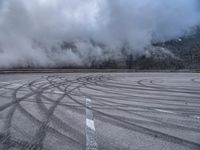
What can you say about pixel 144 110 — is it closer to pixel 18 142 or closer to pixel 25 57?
pixel 18 142

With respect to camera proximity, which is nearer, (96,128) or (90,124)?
(96,128)

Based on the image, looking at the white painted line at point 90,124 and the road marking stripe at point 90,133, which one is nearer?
the road marking stripe at point 90,133

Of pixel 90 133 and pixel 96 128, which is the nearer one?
pixel 90 133

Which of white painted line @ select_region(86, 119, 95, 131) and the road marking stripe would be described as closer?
the road marking stripe

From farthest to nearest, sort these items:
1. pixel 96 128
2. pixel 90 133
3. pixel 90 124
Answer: pixel 90 124 < pixel 96 128 < pixel 90 133

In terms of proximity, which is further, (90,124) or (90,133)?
(90,124)

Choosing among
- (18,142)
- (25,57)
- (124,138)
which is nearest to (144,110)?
(124,138)

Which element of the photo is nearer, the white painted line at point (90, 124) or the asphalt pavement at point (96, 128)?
the asphalt pavement at point (96, 128)

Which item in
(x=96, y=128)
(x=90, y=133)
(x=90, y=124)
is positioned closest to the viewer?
(x=90, y=133)

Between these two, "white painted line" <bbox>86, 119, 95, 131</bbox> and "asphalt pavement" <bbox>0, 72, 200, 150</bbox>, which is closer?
"asphalt pavement" <bbox>0, 72, 200, 150</bbox>

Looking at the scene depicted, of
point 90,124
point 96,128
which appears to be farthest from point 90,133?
point 90,124

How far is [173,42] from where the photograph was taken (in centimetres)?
7631

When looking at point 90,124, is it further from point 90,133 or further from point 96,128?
point 90,133

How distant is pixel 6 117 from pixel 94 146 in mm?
3087
